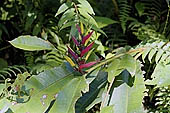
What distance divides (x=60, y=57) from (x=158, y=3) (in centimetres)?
88

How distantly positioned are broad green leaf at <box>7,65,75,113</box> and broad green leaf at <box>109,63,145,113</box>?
16cm

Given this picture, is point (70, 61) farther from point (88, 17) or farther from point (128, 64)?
point (88, 17)

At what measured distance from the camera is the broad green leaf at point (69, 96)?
1.03 m

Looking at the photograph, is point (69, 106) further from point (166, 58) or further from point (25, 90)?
point (166, 58)

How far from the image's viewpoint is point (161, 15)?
7.63ft

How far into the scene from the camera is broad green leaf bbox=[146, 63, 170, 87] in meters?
1.26

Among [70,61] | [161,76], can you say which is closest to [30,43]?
[70,61]

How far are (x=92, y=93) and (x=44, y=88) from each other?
22cm

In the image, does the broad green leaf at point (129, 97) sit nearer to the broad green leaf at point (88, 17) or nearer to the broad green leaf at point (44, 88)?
the broad green leaf at point (44, 88)

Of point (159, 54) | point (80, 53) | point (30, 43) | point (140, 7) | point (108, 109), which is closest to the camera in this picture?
point (108, 109)

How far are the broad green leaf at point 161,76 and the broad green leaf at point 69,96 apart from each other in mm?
339

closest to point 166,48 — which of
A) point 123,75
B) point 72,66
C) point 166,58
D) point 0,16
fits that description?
point 166,58

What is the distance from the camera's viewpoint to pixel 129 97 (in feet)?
3.70

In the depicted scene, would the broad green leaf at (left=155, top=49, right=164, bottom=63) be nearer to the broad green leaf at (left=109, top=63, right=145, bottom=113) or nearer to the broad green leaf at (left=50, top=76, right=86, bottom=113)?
the broad green leaf at (left=109, top=63, right=145, bottom=113)
